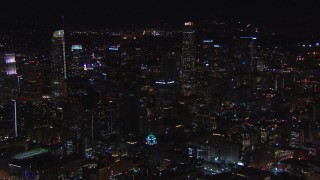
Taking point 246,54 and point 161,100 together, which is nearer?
point 161,100

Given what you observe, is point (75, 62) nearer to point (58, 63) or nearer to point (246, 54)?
point (58, 63)

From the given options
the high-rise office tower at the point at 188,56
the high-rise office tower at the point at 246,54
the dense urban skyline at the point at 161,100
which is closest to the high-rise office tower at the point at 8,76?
the dense urban skyline at the point at 161,100

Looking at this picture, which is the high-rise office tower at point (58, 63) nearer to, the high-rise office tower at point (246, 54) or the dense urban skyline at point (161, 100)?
the dense urban skyline at point (161, 100)

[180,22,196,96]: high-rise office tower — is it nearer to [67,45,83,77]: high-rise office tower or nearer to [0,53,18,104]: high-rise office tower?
[67,45,83,77]: high-rise office tower

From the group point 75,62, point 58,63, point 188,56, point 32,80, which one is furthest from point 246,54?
point 32,80

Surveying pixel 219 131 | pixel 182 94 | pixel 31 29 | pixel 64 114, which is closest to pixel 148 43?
pixel 182 94

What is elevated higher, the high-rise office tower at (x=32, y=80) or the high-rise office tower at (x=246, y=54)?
the high-rise office tower at (x=246, y=54)

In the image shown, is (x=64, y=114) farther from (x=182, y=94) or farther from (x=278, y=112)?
(x=278, y=112)

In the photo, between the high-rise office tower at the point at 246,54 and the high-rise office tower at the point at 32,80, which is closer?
the high-rise office tower at the point at 32,80
